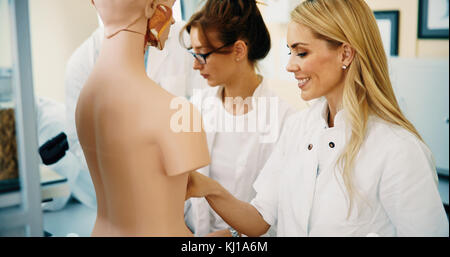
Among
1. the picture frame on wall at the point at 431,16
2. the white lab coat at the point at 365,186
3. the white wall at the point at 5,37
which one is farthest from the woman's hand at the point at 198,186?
the picture frame on wall at the point at 431,16

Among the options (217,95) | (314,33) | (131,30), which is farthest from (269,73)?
(131,30)

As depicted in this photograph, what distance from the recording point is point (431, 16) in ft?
3.97

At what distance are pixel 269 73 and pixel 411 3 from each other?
1.50ft

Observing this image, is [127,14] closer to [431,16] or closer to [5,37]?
[5,37]

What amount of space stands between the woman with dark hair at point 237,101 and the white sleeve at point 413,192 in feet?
1.20

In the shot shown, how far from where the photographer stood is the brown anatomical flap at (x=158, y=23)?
0.88 meters

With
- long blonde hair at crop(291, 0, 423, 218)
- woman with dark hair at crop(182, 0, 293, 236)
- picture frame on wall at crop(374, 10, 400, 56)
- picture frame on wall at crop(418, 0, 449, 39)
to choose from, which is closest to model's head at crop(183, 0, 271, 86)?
woman with dark hair at crop(182, 0, 293, 236)

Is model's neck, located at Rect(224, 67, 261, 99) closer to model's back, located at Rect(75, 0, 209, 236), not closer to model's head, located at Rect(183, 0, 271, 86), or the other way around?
model's head, located at Rect(183, 0, 271, 86)

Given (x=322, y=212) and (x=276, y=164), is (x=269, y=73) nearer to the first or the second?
(x=276, y=164)

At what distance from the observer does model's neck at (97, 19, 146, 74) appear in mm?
840

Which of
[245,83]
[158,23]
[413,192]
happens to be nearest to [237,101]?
[245,83]

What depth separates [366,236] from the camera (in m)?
1.00

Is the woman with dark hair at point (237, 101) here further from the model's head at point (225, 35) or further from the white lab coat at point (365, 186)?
the white lab coat at point (365, 186)
